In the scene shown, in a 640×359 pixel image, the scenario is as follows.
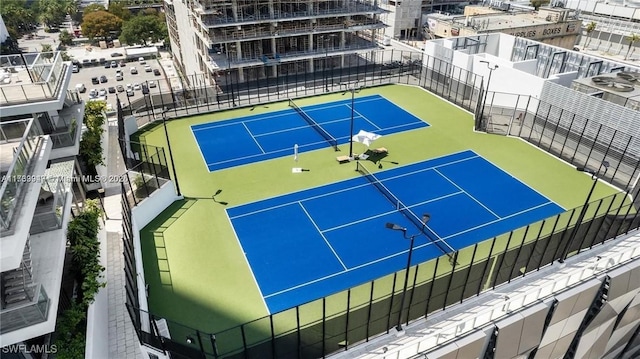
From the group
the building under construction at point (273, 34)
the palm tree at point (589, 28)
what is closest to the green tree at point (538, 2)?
the palm tree at point (589, 28)

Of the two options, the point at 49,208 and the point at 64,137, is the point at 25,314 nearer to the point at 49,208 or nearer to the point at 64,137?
the point at 49,208

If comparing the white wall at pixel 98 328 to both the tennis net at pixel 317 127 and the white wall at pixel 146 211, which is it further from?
the tennis net at pixel 317 127

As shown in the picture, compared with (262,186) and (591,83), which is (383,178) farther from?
(591,83)

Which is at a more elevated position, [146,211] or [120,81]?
[146,211]

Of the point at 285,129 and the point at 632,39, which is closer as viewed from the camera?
the point at 285,129

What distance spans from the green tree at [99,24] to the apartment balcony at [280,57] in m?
62.6

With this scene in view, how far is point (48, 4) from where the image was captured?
4119 inches

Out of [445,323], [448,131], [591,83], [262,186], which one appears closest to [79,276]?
[262,186]

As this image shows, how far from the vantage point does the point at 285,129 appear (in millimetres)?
27000

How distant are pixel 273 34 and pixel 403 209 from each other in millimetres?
26061

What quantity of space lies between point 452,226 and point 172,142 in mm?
17944

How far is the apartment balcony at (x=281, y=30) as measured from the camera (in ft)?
119

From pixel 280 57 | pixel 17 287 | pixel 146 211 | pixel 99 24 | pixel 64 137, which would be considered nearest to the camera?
pixel 17 287

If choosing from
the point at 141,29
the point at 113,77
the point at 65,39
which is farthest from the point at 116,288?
the point at 65,39
